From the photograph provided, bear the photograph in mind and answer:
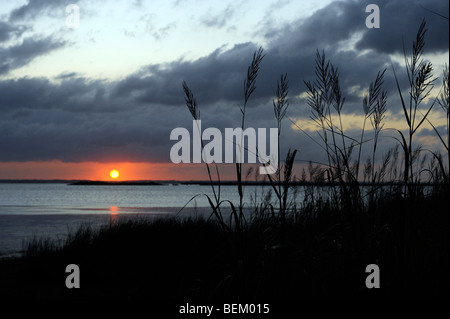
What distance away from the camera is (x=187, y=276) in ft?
17.1

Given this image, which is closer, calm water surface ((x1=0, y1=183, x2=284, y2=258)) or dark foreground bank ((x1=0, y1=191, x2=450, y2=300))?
dark foreground bank ((x1=0, y1=191, x2=450, y2=300))

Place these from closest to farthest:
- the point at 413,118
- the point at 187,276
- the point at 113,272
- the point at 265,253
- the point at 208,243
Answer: the point at 413,118
the point at 265,253
the point at 187,276
the point at 113,272
the point at 208,243

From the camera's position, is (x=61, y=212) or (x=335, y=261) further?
(x=61, y=212)

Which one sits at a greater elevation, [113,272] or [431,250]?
[431,250]

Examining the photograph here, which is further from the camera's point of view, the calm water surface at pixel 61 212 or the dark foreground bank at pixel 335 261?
the calm water surface at pixel 61 212
